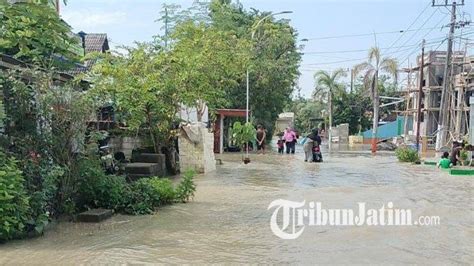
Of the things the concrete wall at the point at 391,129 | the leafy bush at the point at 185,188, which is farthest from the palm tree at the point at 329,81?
the leafy bush at the point at 185,188

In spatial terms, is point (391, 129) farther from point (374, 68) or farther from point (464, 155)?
point (464, 155)

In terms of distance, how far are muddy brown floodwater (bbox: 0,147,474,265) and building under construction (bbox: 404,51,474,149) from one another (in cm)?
2214

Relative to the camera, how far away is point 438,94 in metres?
40.3

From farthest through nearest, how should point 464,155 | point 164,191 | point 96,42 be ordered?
point 96,42
point 464,155
point 164,191

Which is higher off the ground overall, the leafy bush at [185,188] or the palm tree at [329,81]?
the palm tree at [329,81]

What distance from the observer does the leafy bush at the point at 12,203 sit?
6.27 m

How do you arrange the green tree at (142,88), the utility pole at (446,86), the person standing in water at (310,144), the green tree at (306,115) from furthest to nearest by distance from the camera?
the green tree at (306,115) < the utility pole at (446,86) < the person standing in water at (310,144) < the green tree at (142,88)

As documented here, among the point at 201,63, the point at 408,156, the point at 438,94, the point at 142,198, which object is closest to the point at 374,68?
the point at 438,94

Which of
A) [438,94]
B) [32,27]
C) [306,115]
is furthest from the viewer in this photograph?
[306,115]

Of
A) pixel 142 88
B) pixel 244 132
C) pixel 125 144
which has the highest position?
pixel 142 88

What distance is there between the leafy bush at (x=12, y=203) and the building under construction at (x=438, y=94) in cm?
2796

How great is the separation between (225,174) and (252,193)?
4254mm

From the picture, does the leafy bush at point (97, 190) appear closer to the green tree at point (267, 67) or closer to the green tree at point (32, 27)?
the green tree at point (32, 27)

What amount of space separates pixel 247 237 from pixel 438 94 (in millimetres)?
37079
